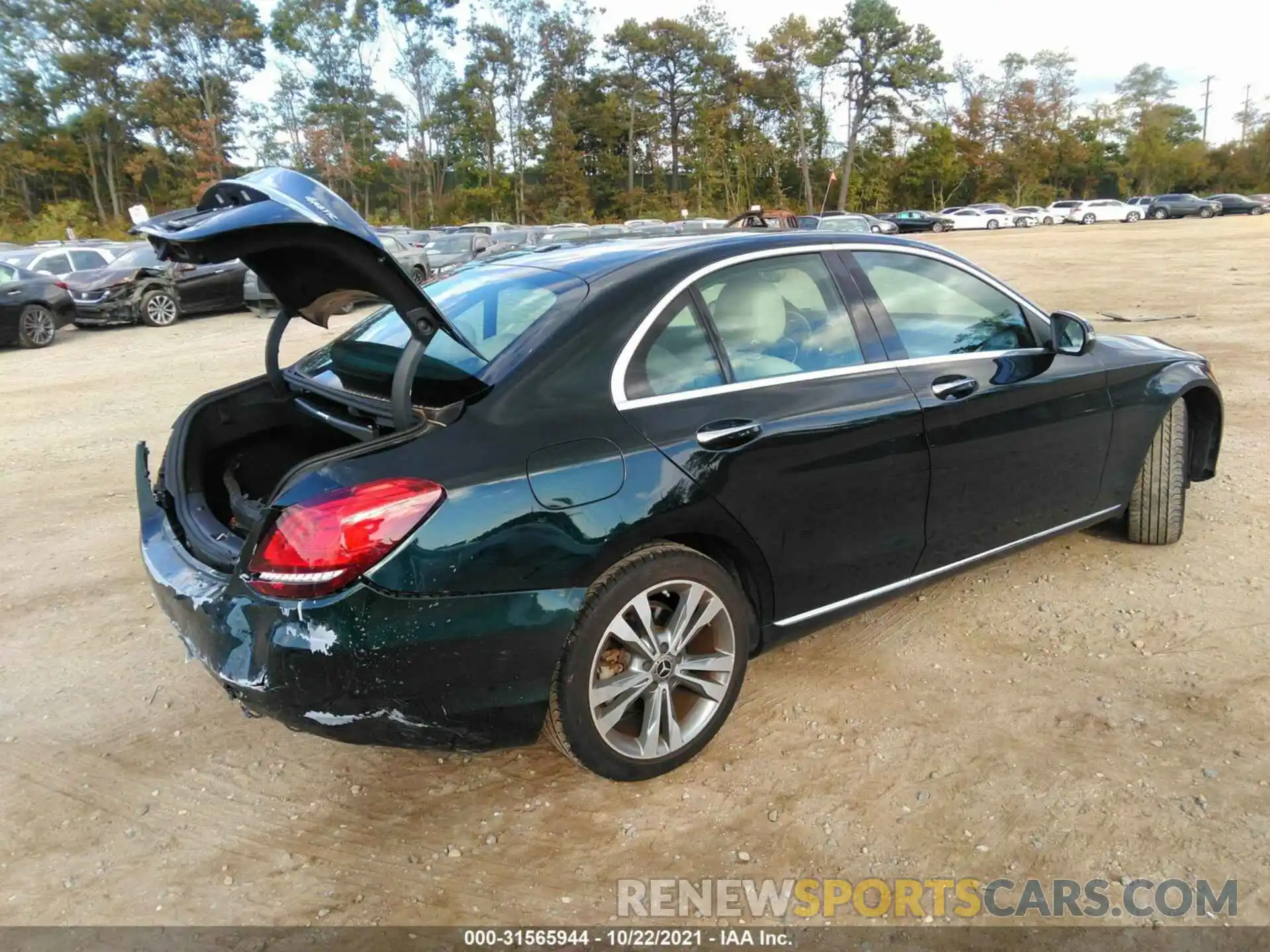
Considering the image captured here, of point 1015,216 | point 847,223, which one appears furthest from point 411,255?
point 1015,216

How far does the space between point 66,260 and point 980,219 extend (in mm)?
47976

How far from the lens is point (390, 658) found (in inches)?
88.5

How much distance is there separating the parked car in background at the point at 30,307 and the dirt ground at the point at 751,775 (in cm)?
1064

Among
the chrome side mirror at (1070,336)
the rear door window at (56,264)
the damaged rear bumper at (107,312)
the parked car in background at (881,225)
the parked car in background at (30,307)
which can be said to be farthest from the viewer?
the parked car in background at (881,225)

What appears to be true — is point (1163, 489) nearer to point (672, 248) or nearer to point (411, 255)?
point (672, 248)

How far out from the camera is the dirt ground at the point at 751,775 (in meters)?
2.38

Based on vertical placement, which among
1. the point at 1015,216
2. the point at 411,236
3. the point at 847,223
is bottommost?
the point at 411,236

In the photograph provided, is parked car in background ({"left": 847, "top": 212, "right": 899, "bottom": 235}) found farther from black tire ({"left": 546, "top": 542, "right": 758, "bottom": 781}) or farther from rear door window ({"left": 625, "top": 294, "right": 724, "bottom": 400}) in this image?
black tire ({"left": 546, "top": 542, "right": 758, "bottom": 781})

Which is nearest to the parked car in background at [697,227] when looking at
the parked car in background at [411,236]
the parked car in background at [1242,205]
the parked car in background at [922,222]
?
the parked car in background at [411,236]

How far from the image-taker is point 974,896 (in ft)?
7.53

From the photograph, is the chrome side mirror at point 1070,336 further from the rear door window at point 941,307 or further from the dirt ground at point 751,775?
the dirt ground at point 751,775

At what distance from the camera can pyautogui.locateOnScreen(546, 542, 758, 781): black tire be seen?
8.13ft

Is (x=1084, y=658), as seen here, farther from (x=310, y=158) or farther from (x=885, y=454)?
(x=310, y=158)

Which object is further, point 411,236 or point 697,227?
point 411,236
